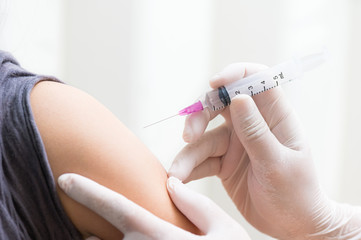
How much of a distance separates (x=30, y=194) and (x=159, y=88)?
1.00m

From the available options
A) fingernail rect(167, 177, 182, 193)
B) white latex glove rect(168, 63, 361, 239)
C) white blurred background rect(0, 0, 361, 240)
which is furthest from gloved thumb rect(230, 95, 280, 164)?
white blurred background rect(0, 0, 361, 240)

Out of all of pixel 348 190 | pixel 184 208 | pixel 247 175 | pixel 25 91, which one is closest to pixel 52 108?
pixel 25 91

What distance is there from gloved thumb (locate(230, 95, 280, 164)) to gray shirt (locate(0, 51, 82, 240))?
1.62 feet

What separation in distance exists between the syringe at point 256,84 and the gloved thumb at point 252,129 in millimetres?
44

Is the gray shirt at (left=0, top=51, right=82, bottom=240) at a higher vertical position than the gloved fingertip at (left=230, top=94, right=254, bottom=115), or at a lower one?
lower

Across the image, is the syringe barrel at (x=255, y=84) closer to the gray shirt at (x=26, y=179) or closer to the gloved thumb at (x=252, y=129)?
the gloved thumb at (x=252, y=129)

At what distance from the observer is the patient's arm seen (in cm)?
71

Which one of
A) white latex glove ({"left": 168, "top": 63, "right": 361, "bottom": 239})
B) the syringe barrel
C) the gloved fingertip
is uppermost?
the syringe barrel

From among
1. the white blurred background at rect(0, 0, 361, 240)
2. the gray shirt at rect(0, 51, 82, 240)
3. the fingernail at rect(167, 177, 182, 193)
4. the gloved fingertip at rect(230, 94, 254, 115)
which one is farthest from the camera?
the white blurred background at rect(0, 0, 361, 240)

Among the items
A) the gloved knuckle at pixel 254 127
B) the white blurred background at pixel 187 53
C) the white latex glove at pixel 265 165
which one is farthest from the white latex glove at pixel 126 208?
the white blurred background at pixel 187 53

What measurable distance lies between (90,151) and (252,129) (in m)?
0.45

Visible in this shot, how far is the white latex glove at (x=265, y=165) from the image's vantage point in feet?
3.33

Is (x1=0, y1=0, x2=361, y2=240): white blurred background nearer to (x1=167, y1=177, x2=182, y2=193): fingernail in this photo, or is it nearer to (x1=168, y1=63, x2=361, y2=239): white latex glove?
(x1=168, y1=63, x2=361, y2=239): white latex glove

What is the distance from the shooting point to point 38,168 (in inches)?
26.8
